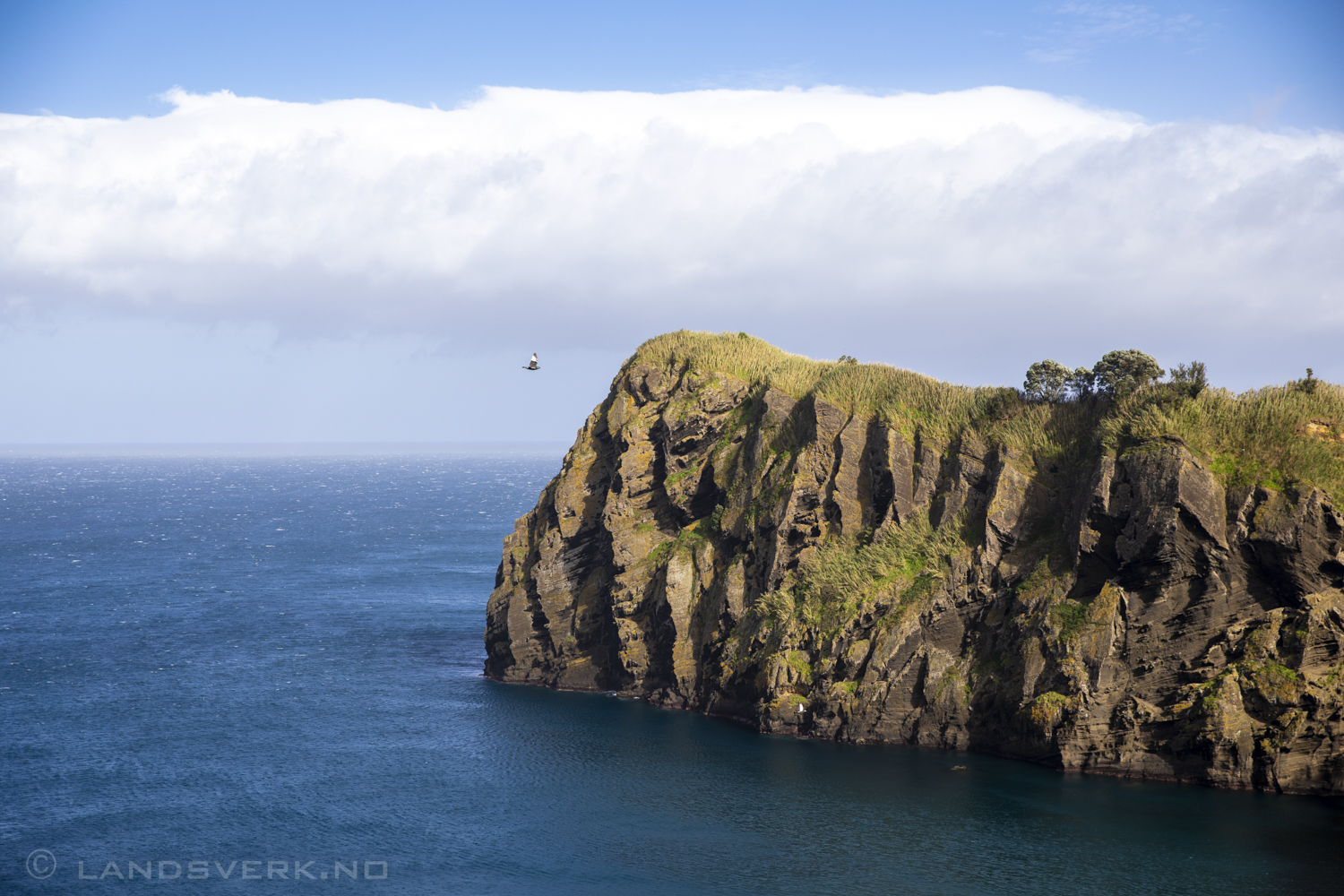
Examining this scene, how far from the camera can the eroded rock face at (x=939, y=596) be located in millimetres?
56375

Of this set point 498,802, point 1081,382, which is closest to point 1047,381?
point 1081,382

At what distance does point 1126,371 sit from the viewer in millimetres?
66812

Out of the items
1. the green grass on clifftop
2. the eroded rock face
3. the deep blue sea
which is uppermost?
the green grass on clifftop

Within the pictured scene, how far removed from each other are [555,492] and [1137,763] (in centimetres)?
4742

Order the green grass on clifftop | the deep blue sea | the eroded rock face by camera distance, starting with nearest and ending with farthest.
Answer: the deep blue sea, the eroded rock face, the green grass on clifftop

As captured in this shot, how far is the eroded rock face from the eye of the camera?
185ft

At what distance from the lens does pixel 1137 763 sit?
58.2 meters

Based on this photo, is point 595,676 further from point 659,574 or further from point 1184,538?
point 1184,538

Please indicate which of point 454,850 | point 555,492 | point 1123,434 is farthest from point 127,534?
point 1123,434

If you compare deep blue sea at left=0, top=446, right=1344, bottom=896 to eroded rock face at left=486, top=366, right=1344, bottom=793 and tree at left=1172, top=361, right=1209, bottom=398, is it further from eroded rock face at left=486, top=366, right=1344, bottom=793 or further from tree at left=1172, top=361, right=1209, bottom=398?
tree at left=1172, top=361, right=1209, bottom=398

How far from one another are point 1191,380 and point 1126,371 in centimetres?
424

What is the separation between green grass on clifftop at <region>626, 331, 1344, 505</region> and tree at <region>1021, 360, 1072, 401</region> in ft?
2.43

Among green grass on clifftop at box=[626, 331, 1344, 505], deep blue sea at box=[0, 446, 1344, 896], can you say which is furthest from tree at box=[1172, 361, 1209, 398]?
deep blue sea at box=[0, 446, 1344, 896]

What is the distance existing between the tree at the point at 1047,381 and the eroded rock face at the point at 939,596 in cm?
526
